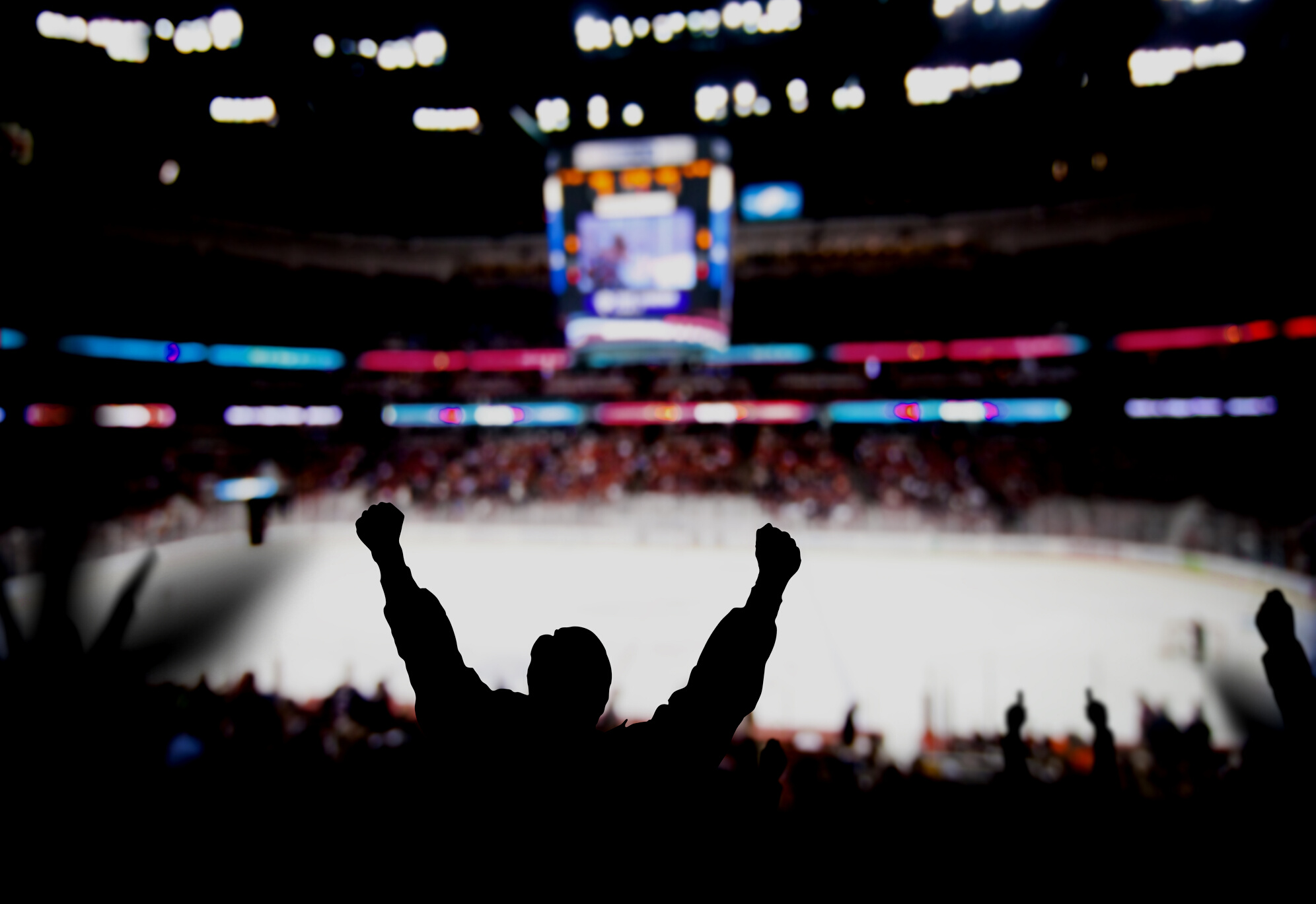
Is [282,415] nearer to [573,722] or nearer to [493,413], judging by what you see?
[493,413]

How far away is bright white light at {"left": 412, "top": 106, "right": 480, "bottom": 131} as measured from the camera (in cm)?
849

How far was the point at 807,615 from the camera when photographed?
934 centimetres

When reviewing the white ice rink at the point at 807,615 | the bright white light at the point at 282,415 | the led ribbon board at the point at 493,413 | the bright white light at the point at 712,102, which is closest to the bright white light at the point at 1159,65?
the bright white light at the point at 712,102

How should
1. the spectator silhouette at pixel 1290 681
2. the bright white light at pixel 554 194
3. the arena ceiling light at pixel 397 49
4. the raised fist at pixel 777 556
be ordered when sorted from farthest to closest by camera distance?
the bright white light at pixel 554 194
the arena ceiling light at pixel 397 49
the spectator silhouette at pixel 1290 681
the raised fist at pixel 777 556

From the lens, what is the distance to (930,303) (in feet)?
61.2

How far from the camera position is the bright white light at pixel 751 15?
680 cm

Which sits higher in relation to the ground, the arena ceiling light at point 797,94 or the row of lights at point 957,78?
the arena ceiling light at point 797,94

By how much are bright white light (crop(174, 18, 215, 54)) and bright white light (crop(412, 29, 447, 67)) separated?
2.13 meters

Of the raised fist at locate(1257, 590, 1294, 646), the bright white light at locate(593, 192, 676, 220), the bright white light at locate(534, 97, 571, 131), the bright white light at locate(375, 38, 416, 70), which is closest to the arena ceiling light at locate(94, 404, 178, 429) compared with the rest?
the bright white light at locate(375, 38, 416, 70)

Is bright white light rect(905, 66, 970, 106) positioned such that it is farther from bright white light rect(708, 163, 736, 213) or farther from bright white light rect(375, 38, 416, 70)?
bright white light rect(375, 38, 416, 70)

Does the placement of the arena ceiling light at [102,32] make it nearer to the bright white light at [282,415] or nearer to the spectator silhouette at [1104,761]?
the spectator silhouette at [1104,761]

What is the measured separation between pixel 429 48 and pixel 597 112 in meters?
2.17

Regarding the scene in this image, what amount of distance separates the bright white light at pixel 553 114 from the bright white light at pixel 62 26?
486cm

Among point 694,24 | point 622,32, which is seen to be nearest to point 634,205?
point 622,32
